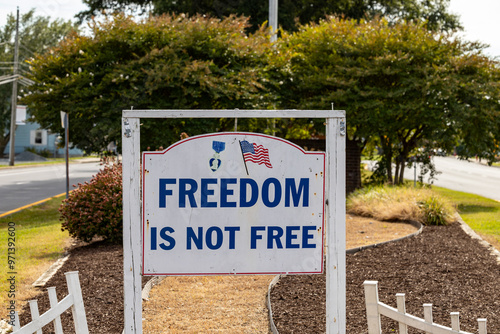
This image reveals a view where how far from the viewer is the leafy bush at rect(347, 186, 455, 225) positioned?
429 inches

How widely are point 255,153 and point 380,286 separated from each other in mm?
3257

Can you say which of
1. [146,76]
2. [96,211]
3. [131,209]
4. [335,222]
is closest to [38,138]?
[146,76]

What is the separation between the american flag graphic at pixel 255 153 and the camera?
3291 mm

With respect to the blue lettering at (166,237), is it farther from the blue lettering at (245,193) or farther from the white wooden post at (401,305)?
the white wooden post at (401,305)

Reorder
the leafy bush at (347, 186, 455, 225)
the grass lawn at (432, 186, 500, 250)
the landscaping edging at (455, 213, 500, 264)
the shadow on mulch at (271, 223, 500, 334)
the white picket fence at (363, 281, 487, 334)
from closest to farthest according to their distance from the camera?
1. the white picket fence at (363, 281, 487, 334)
2. the shadow on mulch at (271, 223, 500, 334)
3. the landscaping edging at (455, 213, 500, 264)
4. the grass lawn at (432, 186, 500, 250)
5. the leafy bush at (347, 186, 455, 225)

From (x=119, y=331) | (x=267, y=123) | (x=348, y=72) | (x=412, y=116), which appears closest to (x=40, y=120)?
(x=267, y=123)

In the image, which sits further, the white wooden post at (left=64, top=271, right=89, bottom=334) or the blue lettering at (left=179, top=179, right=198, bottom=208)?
the white wooden post at (left=64, top=271, right=89, bottom=334)

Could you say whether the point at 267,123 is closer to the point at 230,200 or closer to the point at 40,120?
the point at 40,120

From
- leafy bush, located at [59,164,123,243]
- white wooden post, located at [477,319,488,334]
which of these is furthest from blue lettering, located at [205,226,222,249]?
leafy bush, located at [59,164,123,243]

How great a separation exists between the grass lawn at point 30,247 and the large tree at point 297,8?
13222mm

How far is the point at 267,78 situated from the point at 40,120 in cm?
580

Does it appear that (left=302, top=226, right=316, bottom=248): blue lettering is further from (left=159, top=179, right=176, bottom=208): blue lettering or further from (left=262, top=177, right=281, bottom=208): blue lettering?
(left=159, top=179, right=176, bottom=208): blue lettering

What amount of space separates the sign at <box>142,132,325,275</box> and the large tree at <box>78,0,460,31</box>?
20089 millimetres

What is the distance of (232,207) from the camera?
330cm
